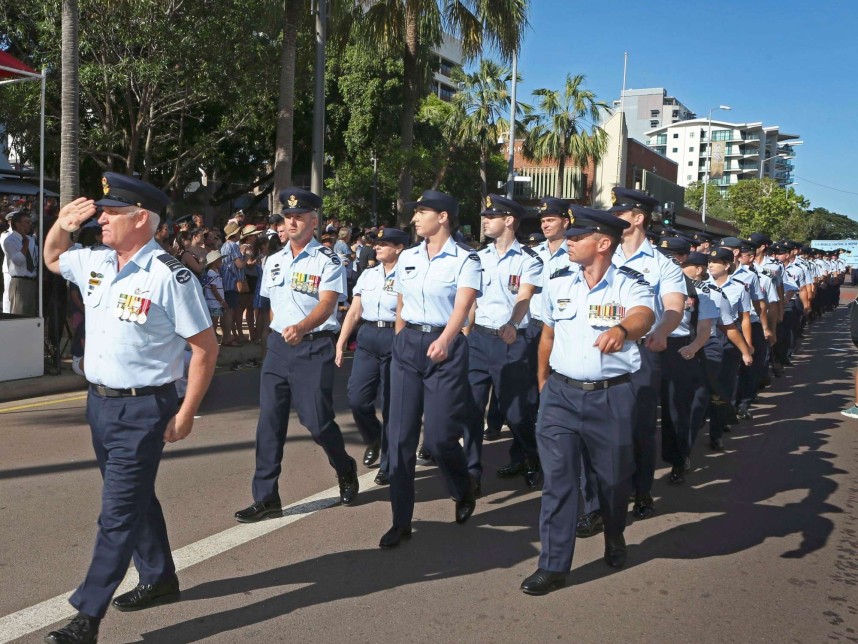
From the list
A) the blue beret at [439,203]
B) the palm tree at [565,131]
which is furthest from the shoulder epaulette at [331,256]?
the palm tree at [565,131]

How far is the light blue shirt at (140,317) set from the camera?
3473 millimetres

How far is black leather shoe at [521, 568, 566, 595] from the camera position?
4145mm

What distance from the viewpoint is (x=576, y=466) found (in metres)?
4.21

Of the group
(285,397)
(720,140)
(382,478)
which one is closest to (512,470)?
(382,478)

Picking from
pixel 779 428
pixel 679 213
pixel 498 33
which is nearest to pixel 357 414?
pixel 779 428

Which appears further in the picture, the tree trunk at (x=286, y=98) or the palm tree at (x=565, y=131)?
the palm tree at (x=565, y=131)

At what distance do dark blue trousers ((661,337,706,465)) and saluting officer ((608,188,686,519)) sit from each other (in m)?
0.89

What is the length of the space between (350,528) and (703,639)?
2.14 meters

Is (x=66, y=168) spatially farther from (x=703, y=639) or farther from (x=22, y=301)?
(x=703, y=639)

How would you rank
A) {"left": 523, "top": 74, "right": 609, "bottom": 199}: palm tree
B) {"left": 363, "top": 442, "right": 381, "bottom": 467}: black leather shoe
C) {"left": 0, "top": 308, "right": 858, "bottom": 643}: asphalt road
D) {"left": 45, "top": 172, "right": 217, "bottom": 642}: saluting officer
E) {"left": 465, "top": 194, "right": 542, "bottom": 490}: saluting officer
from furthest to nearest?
{"left": 523, "top": 74, "right": 609, "bottom": 199}: palm tree → {"left": 363, "top": 442, "right": 381, "bottom": 467}: black leather shoe → {"left": 465, "top": 194, "right": 542, "bottom": 490}: saluting officer → {"left": 0, "top": 308, "right": 858, "bottom": 643}: asphalt road → {"left": 45, "top": 172, "right": 217, "bottom": 642}: saluting officer

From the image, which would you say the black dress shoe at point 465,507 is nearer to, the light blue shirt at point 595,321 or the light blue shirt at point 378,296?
the light blue shirt at point 595,321

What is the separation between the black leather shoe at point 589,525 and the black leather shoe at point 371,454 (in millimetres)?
1982

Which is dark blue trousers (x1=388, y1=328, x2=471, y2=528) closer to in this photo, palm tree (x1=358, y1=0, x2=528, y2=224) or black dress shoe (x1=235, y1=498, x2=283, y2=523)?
black dress shoe (x1=235, y1=498, x2=283, y2=523)

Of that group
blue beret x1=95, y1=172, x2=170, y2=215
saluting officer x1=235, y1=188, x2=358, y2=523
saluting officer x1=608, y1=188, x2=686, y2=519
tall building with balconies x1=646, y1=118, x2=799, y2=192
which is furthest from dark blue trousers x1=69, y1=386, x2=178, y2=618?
tall building with balconies x1=646, y1=118, x2=799, y2=192
